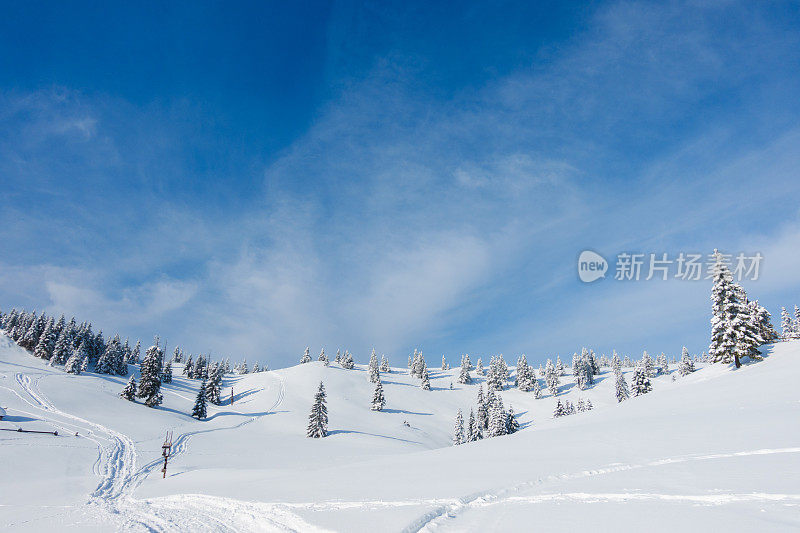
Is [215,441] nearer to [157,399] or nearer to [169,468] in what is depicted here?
[169,468]

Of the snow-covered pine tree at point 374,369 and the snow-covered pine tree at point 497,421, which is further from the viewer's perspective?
the snow-covered pine tree at point 374,369

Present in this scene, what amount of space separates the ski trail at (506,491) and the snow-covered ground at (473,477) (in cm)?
6

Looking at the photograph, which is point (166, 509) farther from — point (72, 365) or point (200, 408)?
point (72, 365)

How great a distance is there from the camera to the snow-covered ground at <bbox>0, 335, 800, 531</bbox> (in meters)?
8.97

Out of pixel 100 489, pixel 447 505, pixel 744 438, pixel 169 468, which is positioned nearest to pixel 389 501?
pixel 447 505

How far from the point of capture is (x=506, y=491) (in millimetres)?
11812

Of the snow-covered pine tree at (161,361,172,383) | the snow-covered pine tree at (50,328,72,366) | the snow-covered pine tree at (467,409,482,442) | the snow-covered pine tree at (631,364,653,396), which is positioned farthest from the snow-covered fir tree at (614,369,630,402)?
the snow-covered pine tree at (50,328,72,366)

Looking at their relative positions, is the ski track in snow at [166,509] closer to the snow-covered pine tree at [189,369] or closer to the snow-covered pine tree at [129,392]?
the snow-covered pine tree at [129,392]

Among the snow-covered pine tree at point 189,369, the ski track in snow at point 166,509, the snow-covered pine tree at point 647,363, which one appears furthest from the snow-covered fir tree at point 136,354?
the snow-covered pine tree at point 647,363

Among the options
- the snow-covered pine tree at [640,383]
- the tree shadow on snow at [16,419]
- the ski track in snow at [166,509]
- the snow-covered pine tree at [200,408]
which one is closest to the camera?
the ski track in snow at [166,509]

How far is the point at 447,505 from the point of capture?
10375 mm

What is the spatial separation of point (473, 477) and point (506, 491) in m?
2.94

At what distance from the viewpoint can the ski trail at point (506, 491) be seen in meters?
9.25

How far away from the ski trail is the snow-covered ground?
57mm
